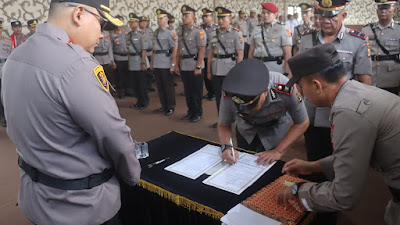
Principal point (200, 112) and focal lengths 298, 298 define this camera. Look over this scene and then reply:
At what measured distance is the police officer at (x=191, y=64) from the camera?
4520mm

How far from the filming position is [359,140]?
36.6 inches

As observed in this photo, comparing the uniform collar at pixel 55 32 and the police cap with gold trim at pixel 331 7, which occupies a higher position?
the police cap with gold trim at pixel 331 7

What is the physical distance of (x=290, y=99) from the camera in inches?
68.7

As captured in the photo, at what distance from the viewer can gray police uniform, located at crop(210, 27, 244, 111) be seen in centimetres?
411

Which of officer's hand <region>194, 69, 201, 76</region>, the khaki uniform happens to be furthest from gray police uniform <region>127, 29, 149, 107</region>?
the khaki uniform

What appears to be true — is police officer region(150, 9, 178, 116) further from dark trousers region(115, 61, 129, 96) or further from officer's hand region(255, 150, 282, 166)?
officer's hand region(255, 150, 282, 166)

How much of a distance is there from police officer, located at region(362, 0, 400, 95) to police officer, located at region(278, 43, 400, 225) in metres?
2.31

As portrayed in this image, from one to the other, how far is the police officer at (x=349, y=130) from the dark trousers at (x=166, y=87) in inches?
151

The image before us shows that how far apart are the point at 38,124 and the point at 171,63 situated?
156 inches

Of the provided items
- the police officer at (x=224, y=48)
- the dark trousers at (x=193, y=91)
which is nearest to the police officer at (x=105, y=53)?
the dark trousers at (x=193, y=91)

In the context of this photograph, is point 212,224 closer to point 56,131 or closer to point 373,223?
point 56,131

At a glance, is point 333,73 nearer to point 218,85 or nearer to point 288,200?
point 288,200

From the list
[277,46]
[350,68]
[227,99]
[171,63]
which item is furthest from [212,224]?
[171,63]

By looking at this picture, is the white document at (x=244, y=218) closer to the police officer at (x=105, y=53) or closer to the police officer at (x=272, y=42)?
the police officer at (x=272, y=42)
